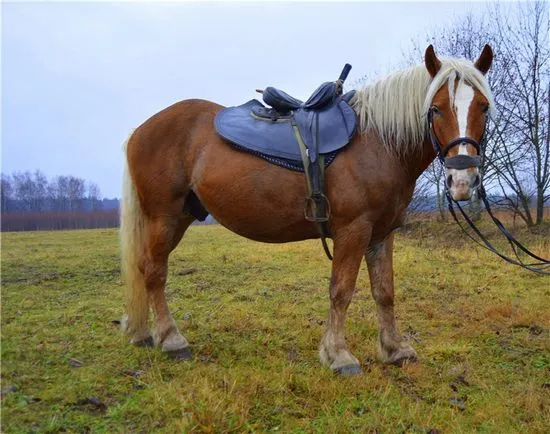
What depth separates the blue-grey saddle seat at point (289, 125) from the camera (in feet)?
9.95

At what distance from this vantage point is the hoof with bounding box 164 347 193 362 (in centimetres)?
329

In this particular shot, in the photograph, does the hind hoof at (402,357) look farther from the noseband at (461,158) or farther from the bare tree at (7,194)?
the bare tree at (7,194)

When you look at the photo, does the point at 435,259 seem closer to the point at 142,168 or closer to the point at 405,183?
the point at 405,183

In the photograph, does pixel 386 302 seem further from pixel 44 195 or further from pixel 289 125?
pixel 44 195

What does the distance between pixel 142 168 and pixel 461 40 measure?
1598cm

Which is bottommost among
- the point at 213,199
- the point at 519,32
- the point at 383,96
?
the point at 213,199

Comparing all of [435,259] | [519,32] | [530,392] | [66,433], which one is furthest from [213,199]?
[519,32]

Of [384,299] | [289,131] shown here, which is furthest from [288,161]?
[384,299]

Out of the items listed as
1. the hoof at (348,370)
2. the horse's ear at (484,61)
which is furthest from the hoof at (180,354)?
the horse's ear at (484,61)

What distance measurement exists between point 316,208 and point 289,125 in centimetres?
74

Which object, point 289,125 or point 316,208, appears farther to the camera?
point 289,125

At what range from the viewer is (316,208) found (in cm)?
300

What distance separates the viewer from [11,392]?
2543 mm

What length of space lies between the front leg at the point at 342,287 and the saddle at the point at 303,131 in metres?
0.24
